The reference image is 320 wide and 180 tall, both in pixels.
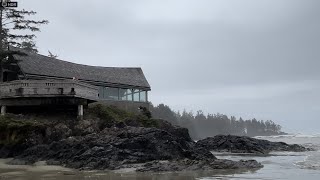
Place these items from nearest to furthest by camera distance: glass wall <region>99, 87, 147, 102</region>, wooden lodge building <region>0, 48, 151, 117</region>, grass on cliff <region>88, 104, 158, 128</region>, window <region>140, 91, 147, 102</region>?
wooden lodge building <region>0, 48, 151, 117</region> < grass on cliff <region>88, 104, 158, 128</region> < glass wall <region>99, 87, 147, 102</region> < window <region>140, 91, 147, 102</region>

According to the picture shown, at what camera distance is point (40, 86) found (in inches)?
1184

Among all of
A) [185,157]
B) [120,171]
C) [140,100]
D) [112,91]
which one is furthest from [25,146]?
[140,100]

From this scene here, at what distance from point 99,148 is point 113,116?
9130 mm

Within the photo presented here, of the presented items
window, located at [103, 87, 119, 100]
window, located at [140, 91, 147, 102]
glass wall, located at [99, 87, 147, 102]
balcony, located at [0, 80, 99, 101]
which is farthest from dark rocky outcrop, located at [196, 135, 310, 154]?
balcony, located at [0, 80, 99, 101]

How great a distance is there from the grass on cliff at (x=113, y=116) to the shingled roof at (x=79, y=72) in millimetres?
6002

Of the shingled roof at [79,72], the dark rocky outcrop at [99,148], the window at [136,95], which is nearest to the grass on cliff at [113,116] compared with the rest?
the dark rocky outcrop at [99,148]

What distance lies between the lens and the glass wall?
41.0m

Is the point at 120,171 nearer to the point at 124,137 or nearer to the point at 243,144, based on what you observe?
the point at 124,137

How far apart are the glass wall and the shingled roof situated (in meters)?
0.57

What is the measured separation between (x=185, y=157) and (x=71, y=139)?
7375 mm

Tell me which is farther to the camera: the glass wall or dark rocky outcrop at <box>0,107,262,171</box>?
the glass wall

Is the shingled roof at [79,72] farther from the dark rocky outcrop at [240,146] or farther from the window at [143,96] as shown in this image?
the dark rocky outcrop at [240,146]

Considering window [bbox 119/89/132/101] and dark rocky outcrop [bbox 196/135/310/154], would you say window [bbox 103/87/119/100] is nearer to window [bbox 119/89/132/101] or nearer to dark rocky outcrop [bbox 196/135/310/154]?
window [bbox 119/89/132/101]

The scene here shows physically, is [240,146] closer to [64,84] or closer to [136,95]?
[136,95]
